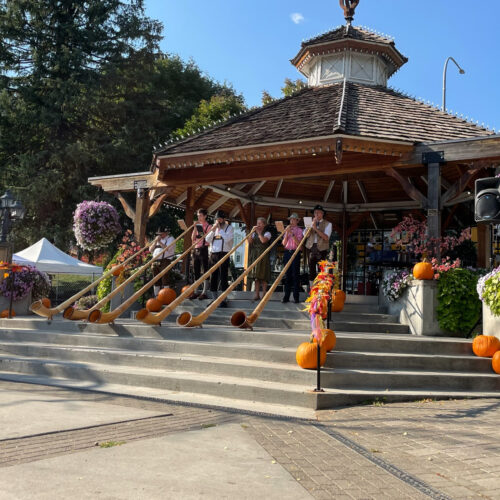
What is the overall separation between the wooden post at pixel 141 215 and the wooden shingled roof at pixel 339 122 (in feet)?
4.45

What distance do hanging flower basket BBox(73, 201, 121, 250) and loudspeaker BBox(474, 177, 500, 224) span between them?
950 centimetres

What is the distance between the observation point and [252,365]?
281 inches

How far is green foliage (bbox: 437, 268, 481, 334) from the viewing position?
9.05 meters

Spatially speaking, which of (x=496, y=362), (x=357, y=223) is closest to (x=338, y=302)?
(x=496, y=362)

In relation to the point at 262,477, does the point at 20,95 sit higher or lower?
higher

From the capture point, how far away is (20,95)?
2717cm

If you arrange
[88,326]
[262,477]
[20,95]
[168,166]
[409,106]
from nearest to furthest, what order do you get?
[262,477] → [88,326] → [168,166] → [409,106] → [20,95]

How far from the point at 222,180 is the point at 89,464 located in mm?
9022

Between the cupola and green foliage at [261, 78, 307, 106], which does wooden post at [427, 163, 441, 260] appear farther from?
green foliage at [261, 78, 307, 106]

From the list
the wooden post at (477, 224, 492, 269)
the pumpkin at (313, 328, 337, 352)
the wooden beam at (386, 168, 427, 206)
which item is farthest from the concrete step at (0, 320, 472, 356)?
the wooden post at (477, 224, 492, 269)

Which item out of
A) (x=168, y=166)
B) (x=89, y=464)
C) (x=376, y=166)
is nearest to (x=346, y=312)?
(x=376, y=166)

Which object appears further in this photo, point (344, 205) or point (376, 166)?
point (344, 205)

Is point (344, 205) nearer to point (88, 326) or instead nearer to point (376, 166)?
point (376, 166)

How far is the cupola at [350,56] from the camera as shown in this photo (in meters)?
15.1
